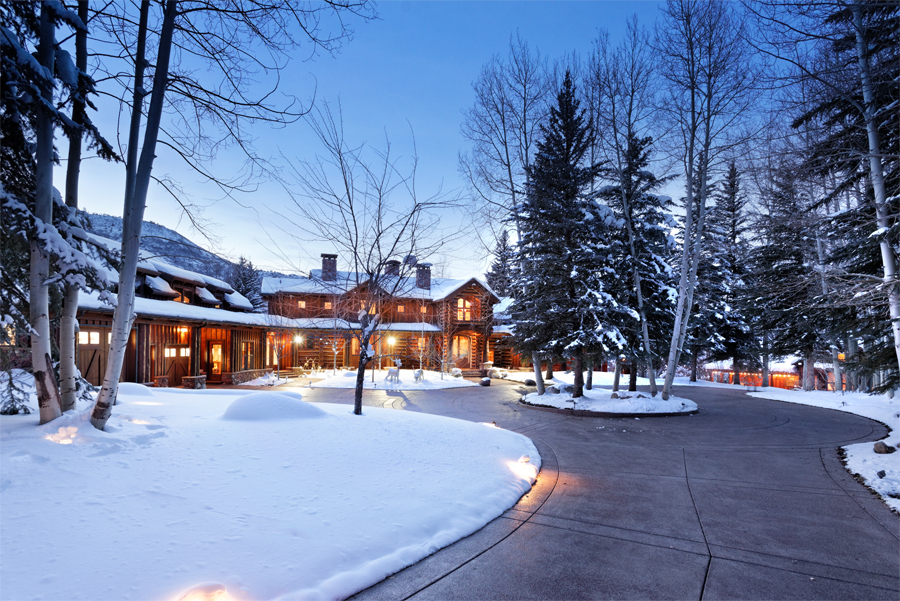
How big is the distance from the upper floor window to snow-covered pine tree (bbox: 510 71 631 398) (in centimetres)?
1504

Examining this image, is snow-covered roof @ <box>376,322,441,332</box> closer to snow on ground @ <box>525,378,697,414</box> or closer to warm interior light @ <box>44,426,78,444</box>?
snow on ground @ <box>525,378,697,414</box>

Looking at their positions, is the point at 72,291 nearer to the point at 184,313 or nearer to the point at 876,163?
the point at 184,313

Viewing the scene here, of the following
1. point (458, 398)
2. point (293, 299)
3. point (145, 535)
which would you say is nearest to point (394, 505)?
point (145, 535)

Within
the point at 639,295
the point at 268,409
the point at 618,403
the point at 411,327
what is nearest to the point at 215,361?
the point at 411,327

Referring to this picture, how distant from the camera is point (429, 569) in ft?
12.1

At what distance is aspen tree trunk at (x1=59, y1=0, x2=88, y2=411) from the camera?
5.31 metres

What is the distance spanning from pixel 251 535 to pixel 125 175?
5344 millimetres

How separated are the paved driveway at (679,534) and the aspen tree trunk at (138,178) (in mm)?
4533

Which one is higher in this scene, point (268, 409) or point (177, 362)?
point (268, 409)

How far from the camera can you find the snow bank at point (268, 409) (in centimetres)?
697

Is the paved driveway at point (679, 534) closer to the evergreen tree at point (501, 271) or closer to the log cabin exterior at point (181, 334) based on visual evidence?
the evergreen tree at point (501, 271)

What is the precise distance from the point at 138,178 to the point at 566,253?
12790mm

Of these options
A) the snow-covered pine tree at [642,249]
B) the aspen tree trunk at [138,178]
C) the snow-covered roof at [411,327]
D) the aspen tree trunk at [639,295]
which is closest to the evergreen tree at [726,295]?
Answer: the snow-covered pine tree at [642,249]

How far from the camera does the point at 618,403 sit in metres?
13.9
